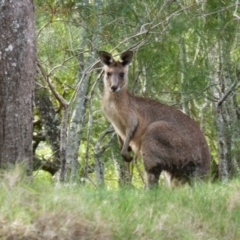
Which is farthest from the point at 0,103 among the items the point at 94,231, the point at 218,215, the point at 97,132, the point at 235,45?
the point at 97,132

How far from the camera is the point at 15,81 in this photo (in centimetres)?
697

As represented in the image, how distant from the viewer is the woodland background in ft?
35.1

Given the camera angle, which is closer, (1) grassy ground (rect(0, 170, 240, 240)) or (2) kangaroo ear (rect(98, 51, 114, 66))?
(1) grassy ground (rect(0, 170, 240, 240))

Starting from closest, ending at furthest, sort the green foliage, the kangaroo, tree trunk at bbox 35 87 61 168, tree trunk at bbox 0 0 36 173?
tree trunk at bbox 0 0 36 173
the kangaroo
the green foliage
tree trunk at bbox 35 87 61 168

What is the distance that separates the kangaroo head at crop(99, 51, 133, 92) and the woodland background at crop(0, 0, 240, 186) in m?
0.18

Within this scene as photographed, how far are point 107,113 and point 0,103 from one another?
13.1ft

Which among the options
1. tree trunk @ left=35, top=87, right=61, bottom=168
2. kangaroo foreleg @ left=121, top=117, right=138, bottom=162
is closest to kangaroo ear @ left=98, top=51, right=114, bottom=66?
kangaroo foreleg @ left=121, top=117, right=138, bottom=162

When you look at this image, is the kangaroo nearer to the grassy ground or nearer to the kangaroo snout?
the kangaroo snout

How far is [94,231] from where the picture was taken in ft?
19.1

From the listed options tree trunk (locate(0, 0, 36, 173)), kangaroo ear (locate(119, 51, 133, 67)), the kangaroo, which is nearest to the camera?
tree trunk (locate(0, 0, 36, 173))

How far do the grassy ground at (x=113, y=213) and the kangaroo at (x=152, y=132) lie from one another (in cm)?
230

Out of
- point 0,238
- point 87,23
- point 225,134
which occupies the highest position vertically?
point 87,23

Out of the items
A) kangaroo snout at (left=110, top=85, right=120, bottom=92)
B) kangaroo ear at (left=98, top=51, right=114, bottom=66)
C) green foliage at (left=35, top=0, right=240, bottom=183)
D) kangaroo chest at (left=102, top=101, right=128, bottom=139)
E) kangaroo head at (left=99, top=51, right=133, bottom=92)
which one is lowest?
kangaroo chest at (left=102, top=101, right=128, bottom=139)

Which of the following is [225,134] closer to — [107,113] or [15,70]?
[107,113]
